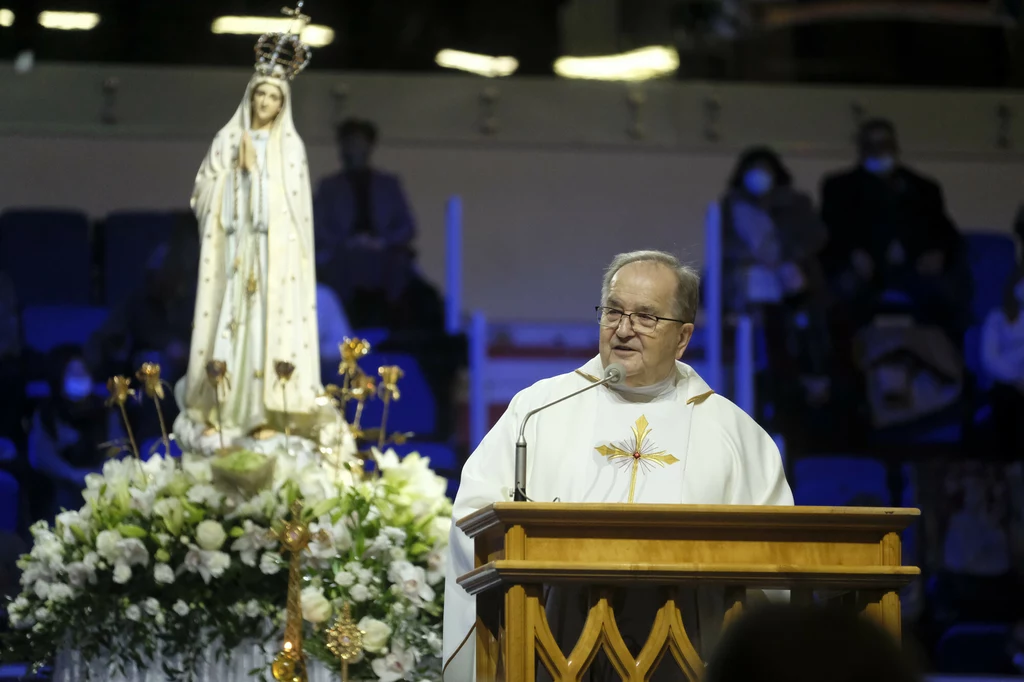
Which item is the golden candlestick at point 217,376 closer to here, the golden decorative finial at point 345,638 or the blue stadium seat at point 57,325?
the golden decorative finial at point 345,638

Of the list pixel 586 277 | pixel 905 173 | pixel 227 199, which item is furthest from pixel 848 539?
pixel 905 173

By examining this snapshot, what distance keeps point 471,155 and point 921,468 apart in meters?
3.15

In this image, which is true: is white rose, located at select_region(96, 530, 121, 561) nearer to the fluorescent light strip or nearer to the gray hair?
the gray hair

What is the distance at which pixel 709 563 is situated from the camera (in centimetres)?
301

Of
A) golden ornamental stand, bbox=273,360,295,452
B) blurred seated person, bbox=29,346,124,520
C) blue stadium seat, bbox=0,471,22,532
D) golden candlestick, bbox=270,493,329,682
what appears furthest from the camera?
blurred seated person, bbox=29,346,124,520

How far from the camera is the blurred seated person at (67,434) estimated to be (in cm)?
815

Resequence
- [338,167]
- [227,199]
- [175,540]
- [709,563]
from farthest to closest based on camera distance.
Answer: [338,167] < [227,199] < [175,540] < [709,563]

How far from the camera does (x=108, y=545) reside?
428cm

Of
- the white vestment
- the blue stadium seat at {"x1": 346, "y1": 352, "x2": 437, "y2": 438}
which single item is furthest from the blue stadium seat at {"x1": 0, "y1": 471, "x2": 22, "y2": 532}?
the white vestment

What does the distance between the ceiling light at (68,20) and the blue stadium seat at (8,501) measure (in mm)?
2485

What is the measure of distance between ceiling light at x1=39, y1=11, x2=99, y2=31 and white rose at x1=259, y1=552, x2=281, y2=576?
5.18 metres

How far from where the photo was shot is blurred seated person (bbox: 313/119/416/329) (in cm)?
866

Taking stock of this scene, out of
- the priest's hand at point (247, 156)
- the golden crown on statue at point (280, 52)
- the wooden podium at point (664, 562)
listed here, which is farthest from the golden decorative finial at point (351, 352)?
the wooden podium at point (664, 562)

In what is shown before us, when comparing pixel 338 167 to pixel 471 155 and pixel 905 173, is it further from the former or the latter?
pixel 905 173
